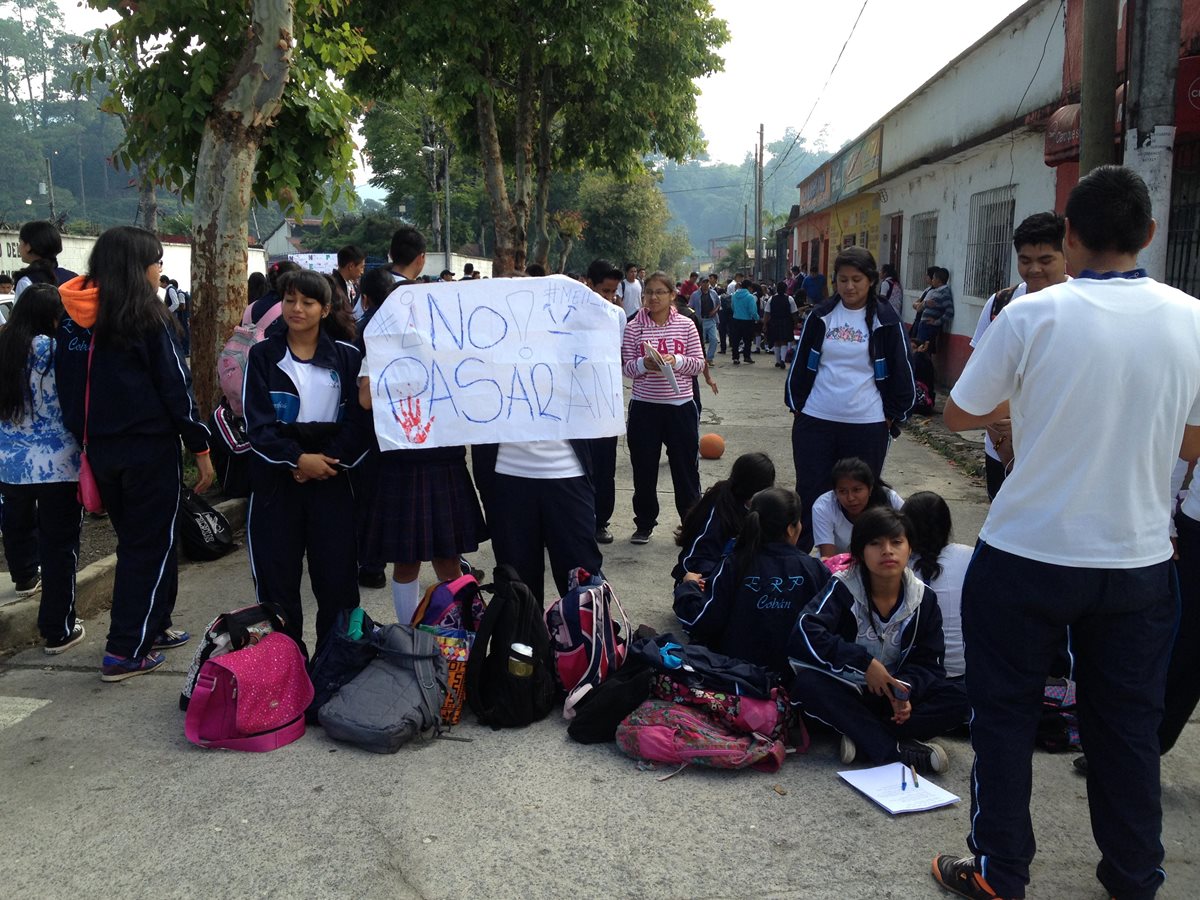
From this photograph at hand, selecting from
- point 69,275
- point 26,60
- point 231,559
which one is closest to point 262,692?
point 231,559

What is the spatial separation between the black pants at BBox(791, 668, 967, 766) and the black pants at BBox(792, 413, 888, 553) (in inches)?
59.2

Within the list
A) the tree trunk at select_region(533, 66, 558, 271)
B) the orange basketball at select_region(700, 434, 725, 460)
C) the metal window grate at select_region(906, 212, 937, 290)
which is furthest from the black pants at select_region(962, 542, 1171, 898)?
the tree trunk at select_region(533, 66, 558, 271)

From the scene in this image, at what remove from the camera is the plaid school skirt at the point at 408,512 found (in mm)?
4289

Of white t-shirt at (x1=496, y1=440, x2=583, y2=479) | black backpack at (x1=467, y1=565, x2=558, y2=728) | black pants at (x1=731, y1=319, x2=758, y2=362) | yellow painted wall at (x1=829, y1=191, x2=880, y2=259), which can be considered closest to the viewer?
black backpack at (x1=467, y1=565, x2=558, y2=728)

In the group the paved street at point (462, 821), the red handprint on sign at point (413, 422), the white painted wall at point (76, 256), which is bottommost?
the paved street at point (462, 821)

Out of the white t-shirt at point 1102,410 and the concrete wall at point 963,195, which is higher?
the concrete wall at point 963,195

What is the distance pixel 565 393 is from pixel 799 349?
1488 millimetres

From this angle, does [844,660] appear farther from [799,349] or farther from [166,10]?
[166,10]

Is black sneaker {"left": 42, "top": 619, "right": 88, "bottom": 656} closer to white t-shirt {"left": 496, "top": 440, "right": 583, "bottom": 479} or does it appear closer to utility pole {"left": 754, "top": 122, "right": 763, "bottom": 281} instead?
white t-shirt {"left": 496, "top": 440, "right": 583, "bottom": 479}

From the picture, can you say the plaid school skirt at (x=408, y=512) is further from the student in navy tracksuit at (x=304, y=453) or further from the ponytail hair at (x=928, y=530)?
→ the ponytail hair at (x=928, y=530)

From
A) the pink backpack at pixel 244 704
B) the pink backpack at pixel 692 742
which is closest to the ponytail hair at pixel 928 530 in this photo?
the pink backpack at pixel 692 742

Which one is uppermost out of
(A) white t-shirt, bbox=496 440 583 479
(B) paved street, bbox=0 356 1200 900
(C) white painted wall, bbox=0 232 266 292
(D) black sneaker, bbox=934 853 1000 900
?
(C) white painted wall, bbox=0 232 266 292

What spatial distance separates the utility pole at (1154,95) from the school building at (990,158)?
73cm

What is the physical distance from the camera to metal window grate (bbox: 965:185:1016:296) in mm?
12375
